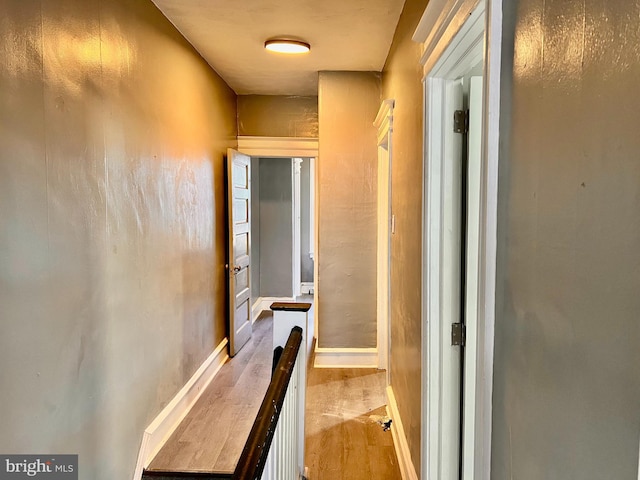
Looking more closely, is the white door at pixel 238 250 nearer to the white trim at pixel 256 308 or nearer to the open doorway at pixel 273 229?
the white trim at pixel 256 308

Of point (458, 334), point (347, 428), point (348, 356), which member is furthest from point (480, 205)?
point (348, 356)

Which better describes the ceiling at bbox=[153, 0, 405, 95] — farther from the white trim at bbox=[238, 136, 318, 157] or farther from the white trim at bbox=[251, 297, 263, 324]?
the white trim at bbox=[251, 297, 263, 324]

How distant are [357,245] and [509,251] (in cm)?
301

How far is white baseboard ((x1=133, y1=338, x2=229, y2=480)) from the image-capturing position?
244cm

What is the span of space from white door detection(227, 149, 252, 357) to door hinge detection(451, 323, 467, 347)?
273 centimetres

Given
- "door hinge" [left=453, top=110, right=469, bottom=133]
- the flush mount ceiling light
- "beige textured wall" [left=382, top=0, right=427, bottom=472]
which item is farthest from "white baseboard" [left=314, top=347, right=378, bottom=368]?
"door hinge" [left=453, top=110, right=469, bottom=133]

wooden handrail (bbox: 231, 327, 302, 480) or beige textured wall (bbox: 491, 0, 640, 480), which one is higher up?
beige textured wall (bbox: 491, 0, 640, 480)

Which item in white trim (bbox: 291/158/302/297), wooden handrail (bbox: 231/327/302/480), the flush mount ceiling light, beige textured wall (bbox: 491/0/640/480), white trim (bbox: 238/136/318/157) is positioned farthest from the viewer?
white trim (bbox: 291/158/302/297)

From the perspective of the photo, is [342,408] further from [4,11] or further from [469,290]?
[4,11]

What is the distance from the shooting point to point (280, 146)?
14.9 ft

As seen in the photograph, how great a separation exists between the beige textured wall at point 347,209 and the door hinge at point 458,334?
2131 millimetres

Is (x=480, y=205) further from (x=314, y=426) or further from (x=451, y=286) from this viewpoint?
(x=314, y=426)

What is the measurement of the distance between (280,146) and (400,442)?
304 centimetres

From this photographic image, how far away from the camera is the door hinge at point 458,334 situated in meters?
1.80
